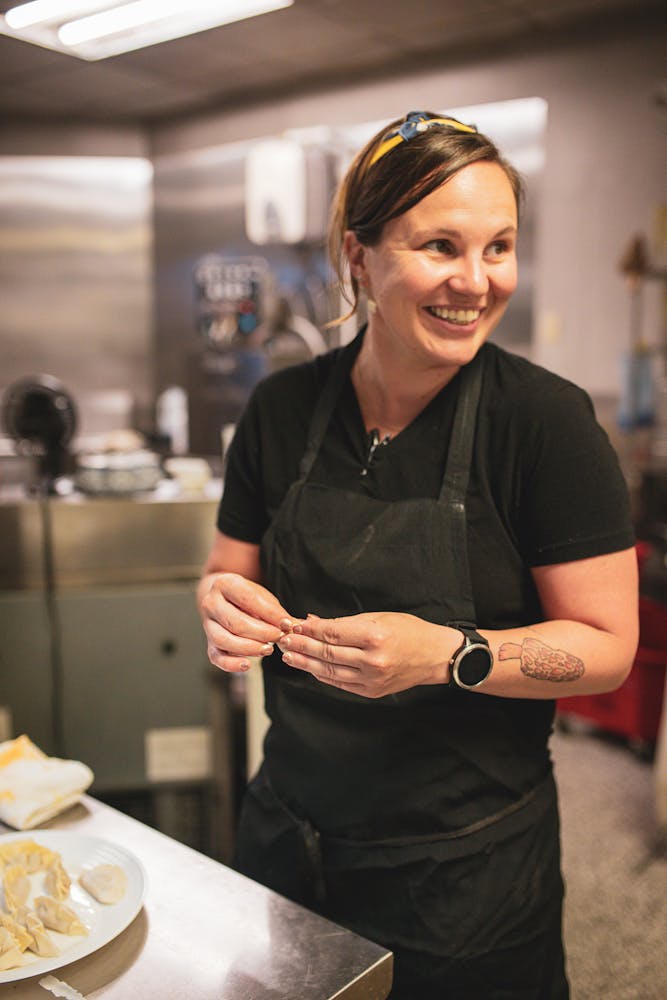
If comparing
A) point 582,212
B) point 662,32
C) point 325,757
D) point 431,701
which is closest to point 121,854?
point 325,757

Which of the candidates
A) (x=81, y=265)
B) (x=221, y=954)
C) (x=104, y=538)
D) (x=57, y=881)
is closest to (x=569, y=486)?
(x=221, y=954)

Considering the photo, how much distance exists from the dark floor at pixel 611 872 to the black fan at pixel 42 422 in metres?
2.09

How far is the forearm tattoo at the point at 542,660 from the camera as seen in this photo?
3.96 ft

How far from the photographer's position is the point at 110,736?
2.68 meters

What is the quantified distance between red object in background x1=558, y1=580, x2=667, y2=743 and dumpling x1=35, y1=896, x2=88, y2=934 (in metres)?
2.67

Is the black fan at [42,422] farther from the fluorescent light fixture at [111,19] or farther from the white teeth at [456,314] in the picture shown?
the white teeth at [456,314]

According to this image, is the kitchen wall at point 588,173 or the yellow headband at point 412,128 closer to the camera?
the yellow headband at point 412,128

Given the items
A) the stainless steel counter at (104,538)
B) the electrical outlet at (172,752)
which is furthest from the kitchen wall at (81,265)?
the electrical outlet at (172,752)

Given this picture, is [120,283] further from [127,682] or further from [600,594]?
[600,594]

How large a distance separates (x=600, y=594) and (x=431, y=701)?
0.29 m

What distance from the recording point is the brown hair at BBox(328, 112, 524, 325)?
4.04 feet

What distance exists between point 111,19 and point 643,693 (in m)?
2.99

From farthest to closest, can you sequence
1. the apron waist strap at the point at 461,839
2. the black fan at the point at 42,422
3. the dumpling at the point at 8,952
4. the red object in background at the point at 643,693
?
the red object in background at the point at 643,693 → the black fan at the point at 42,422 → the apron waist strap at the point at 461,839 → the dumpling at the point at 8,952

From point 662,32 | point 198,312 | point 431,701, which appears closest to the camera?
point 431,701
